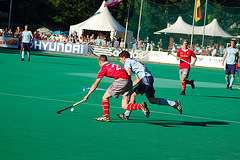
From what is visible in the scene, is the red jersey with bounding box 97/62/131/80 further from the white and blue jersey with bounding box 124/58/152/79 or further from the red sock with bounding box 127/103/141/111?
the red sock with bounding box 127/103/141/111

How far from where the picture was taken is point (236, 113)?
12.3 meters

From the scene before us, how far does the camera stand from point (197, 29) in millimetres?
52219

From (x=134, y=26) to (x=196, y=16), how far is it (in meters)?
9.74

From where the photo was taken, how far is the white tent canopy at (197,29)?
51.4m

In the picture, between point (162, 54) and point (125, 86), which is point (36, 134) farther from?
point (162, 54)

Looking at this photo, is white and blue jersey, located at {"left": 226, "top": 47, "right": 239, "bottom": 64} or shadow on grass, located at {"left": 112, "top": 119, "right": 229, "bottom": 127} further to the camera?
white and blue jersey, located at {"left": 226, "top": 47, "right": 239, "bottom": 64}

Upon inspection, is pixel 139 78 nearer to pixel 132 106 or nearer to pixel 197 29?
pixel 132 106

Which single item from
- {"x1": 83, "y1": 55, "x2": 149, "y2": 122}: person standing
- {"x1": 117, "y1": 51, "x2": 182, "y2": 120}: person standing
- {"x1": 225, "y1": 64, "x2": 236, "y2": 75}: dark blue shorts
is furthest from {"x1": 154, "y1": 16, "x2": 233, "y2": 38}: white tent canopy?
{"x1": 83, "y1": 55, "x2": 149, "y2": 122}: person standing

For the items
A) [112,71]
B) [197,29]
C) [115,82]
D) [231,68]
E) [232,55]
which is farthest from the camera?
[197,29]

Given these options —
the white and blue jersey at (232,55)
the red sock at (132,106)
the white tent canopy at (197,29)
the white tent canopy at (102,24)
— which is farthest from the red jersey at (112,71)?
the white tent canopy at (197,29)

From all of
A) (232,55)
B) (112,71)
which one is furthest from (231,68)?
(112,71)

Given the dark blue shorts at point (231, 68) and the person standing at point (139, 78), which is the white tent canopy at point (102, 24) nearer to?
the dark blue shorts at point (231, 68)

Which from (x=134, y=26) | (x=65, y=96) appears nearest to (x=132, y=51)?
(x=134, y=26)

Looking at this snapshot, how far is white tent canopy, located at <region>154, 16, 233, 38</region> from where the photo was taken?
51381 millimetres
